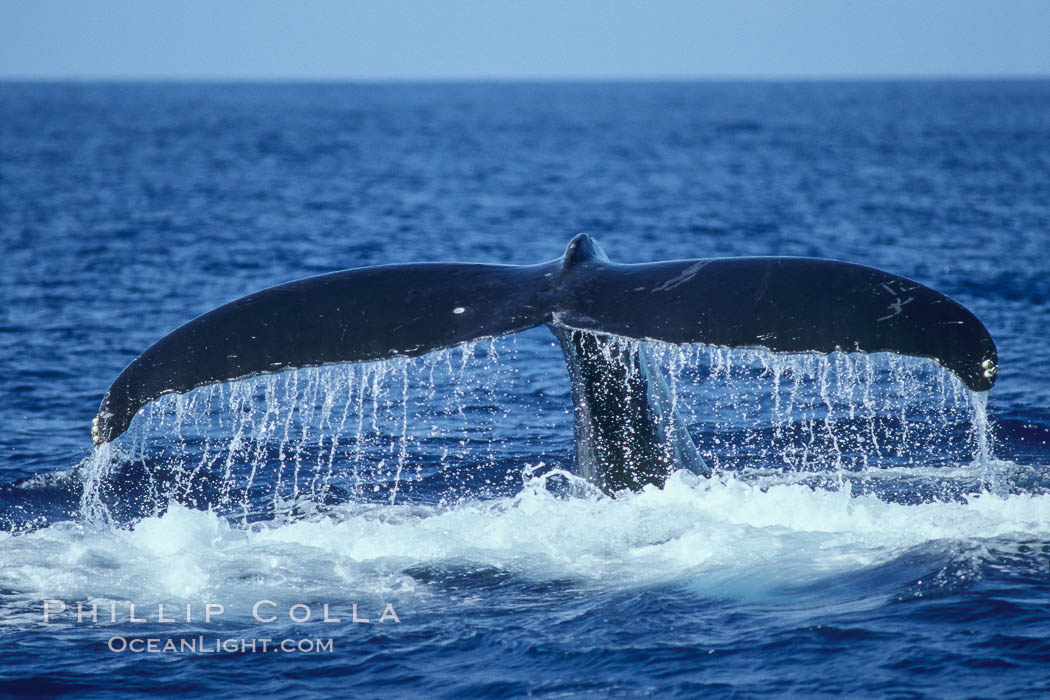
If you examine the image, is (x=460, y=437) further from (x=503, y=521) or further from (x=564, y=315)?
(x=564, y=315)

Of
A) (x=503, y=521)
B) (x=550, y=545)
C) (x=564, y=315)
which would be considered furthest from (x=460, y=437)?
(x=564, y=315)

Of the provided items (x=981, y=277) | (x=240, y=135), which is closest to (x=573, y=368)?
(x=981, y=277)

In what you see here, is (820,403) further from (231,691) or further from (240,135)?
(240,135)

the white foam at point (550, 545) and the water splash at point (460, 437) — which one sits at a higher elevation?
the water splash at point (460, 437)

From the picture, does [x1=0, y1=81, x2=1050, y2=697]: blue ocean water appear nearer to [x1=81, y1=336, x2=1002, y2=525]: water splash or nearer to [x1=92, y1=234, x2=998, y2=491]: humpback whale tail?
[x1=81, y1=336, x2=1002, y2=525]: water splash

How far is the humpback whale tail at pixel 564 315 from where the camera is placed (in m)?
5.77

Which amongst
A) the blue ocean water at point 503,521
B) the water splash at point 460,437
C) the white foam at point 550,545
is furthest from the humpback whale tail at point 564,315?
the water splash at point 460,437

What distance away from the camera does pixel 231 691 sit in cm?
619

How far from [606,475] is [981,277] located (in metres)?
12.8

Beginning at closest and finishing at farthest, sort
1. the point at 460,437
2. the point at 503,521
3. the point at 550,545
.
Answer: the point at 550,545
the point at 503,521
the point at 460,437

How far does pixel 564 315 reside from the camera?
20.9ft

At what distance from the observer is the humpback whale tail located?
18.9 ft

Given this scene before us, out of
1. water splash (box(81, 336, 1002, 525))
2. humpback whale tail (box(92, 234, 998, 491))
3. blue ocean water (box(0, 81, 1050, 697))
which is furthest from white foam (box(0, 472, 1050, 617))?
humpback whale tail (box(92, 234, 998, 491))

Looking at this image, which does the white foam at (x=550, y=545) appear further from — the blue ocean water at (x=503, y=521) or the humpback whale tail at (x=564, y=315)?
the humpback whale tail at (x=564, y=315)
